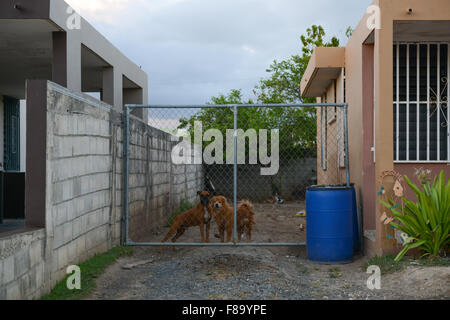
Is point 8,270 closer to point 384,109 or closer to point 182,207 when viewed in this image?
point 384,109

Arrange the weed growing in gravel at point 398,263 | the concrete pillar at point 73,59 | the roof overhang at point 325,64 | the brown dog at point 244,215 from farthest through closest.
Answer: the roof overhang at point 325,64 < the concrete pillar at point 73,59 < the brown dog at point 244,215 < the weed growing in gravel at point 398,263

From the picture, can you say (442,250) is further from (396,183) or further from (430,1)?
(430,1)

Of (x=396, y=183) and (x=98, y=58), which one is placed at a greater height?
(x=98, y=58)

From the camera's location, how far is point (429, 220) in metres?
4.88

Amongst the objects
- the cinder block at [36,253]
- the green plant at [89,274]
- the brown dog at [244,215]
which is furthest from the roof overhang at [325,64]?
the cinder block at [36,253]

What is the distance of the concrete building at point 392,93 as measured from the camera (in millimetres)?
5328

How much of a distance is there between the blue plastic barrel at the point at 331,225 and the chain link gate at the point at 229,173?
2.17ft

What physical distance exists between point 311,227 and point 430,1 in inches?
119

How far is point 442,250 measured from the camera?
4969 mm

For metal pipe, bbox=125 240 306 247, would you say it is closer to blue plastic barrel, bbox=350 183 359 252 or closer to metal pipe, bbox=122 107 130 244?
metal pipe, bbox=122 107 130 244

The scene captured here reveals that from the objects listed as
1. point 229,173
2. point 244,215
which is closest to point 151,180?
point 244,215

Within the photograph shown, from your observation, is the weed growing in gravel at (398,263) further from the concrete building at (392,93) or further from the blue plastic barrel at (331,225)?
the blue plastic barrel at (331,225)

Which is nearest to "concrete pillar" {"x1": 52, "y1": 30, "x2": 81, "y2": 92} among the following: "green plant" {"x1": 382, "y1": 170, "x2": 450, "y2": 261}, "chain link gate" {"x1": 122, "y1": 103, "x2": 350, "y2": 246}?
"chain link gate" {"x1": 122, "y1": 103, "x2": 350, "y2": 246}
